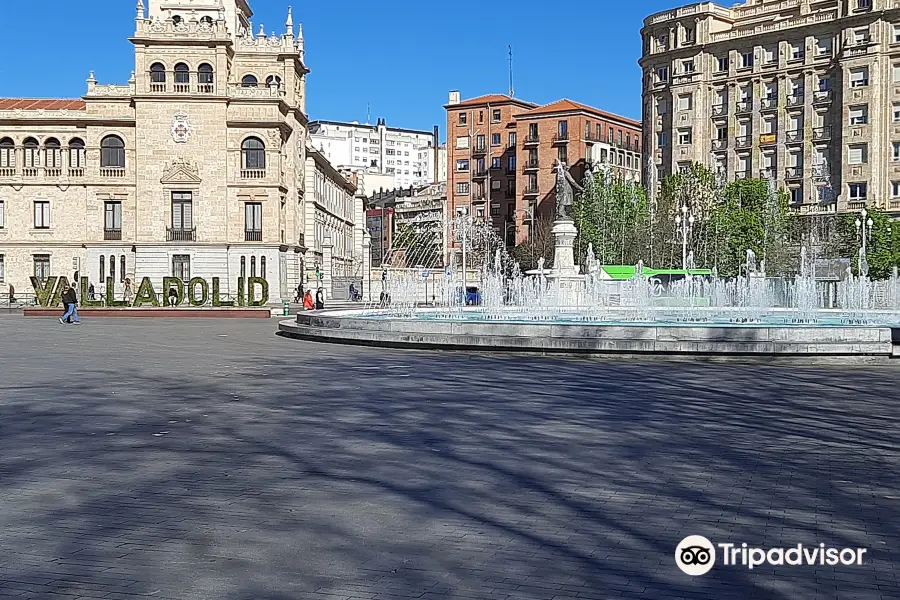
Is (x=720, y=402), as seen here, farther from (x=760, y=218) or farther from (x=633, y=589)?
(x=760, y=218)

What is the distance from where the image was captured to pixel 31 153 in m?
56.6

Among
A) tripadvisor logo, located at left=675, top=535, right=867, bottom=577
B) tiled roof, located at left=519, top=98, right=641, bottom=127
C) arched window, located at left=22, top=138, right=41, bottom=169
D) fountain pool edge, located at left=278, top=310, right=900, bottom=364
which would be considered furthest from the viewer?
tiled roof, located at left=519, top=98, right=641, bottom=127

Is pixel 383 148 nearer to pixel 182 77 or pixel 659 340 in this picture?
pixel 182 77

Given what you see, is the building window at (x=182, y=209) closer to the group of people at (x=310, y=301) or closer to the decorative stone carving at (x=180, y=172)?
the decorative stone carving at (x=180, y=172)

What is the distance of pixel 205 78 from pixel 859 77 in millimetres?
39159

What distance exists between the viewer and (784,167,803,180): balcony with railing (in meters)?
64.6

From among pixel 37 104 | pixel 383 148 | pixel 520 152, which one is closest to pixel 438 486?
pixel 37 104

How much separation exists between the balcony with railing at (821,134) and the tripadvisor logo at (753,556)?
207 feet

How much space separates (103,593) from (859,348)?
14671mm

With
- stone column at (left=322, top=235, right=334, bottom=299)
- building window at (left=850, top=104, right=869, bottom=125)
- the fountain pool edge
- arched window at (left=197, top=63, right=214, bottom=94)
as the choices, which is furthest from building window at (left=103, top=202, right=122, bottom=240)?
building window at (left=850, top=104, right=869, bottom=125)

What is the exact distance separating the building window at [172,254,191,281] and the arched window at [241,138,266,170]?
594 centimetres

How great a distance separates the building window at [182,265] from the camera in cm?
5412

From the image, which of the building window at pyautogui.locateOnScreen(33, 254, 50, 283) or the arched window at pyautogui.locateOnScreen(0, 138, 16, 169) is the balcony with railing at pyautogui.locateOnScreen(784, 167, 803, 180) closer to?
the building window at pyautogui.locateOnScreen(33, 254, 50, 283)

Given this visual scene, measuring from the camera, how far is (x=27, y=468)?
7625mm
